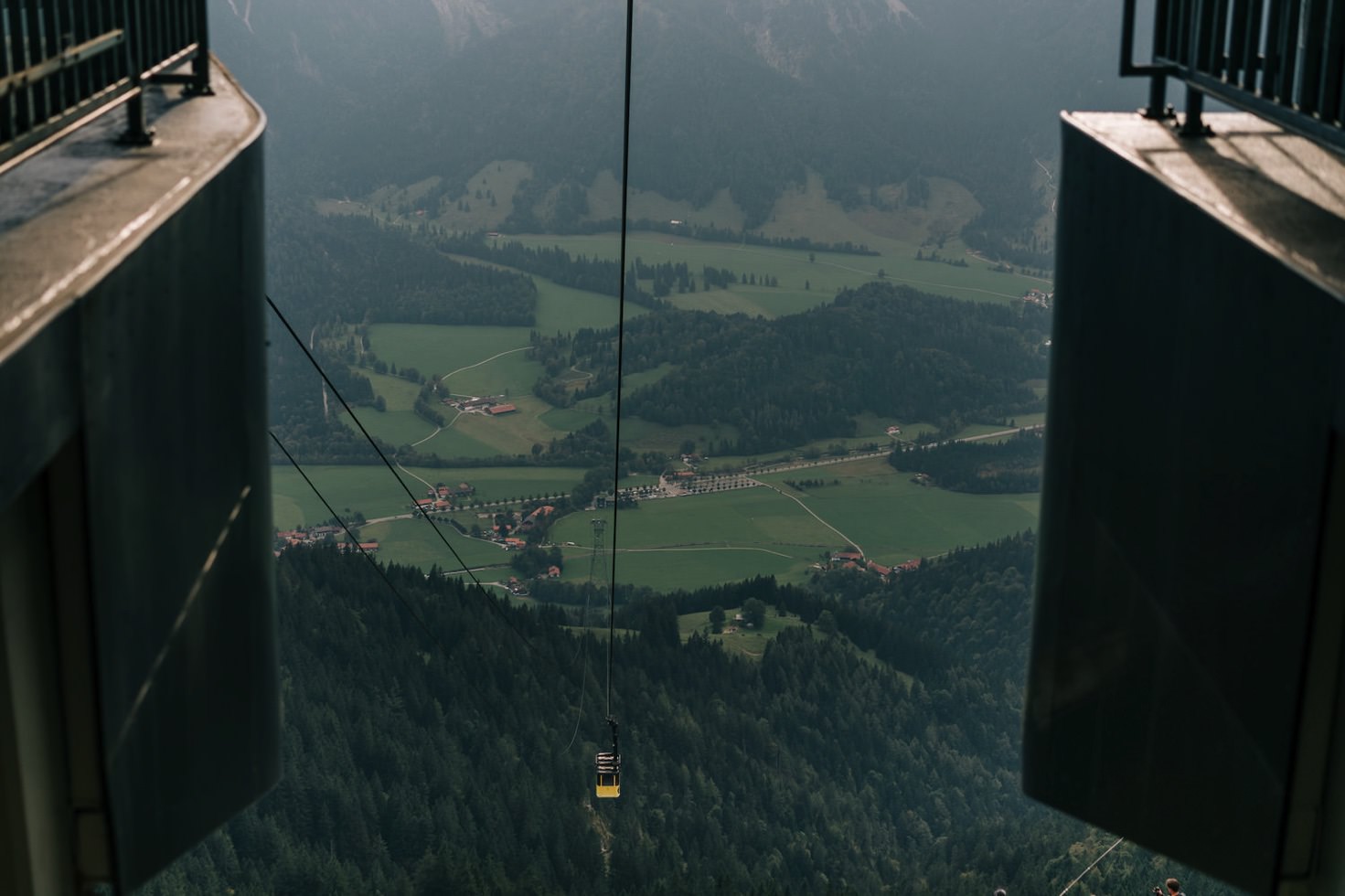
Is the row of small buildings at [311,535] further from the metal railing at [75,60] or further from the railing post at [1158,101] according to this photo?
the railing post at [1158,101]

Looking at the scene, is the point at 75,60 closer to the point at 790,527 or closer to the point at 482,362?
the point at 790,527

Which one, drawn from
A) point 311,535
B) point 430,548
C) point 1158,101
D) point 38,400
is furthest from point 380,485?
point 38,400

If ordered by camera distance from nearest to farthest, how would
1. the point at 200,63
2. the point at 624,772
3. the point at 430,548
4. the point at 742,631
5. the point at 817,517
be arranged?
the point at 200,63 → the point at 624,772 → the point at 742,631 → the point at 430,548 → the point at 817,517

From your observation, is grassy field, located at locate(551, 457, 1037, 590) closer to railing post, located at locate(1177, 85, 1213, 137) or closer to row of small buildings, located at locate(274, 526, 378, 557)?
row of small buildings, located at locate(274, 526, 378, 557)

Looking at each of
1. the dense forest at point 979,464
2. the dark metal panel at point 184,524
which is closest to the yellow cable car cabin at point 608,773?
the dark metal panel at point 184,524

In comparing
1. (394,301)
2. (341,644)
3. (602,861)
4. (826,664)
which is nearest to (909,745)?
(826,664)

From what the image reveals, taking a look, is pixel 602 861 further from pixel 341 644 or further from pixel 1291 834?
pixel 1291 834
